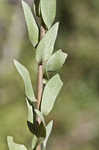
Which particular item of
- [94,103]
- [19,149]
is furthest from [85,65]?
[19,149]

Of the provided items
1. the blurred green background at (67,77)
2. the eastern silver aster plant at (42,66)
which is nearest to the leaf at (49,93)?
the eastern silver aster plant at (42,66)

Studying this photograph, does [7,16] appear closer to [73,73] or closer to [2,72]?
[2,72]

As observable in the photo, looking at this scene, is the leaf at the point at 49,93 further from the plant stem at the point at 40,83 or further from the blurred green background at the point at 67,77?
the blurred green background at the point at 67,77

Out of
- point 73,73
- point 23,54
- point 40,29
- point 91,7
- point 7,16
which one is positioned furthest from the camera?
point 91,7

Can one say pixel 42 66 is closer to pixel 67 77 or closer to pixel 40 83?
pixel 40 83

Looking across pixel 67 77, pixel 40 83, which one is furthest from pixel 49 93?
pixel 67 77

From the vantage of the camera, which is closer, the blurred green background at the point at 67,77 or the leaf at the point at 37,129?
the leaf at the point at 37,129

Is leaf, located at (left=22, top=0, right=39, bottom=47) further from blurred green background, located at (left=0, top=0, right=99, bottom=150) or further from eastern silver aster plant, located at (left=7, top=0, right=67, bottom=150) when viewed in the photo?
blurred green background, located at (left=0, top=0, right=99, bottom=150)
